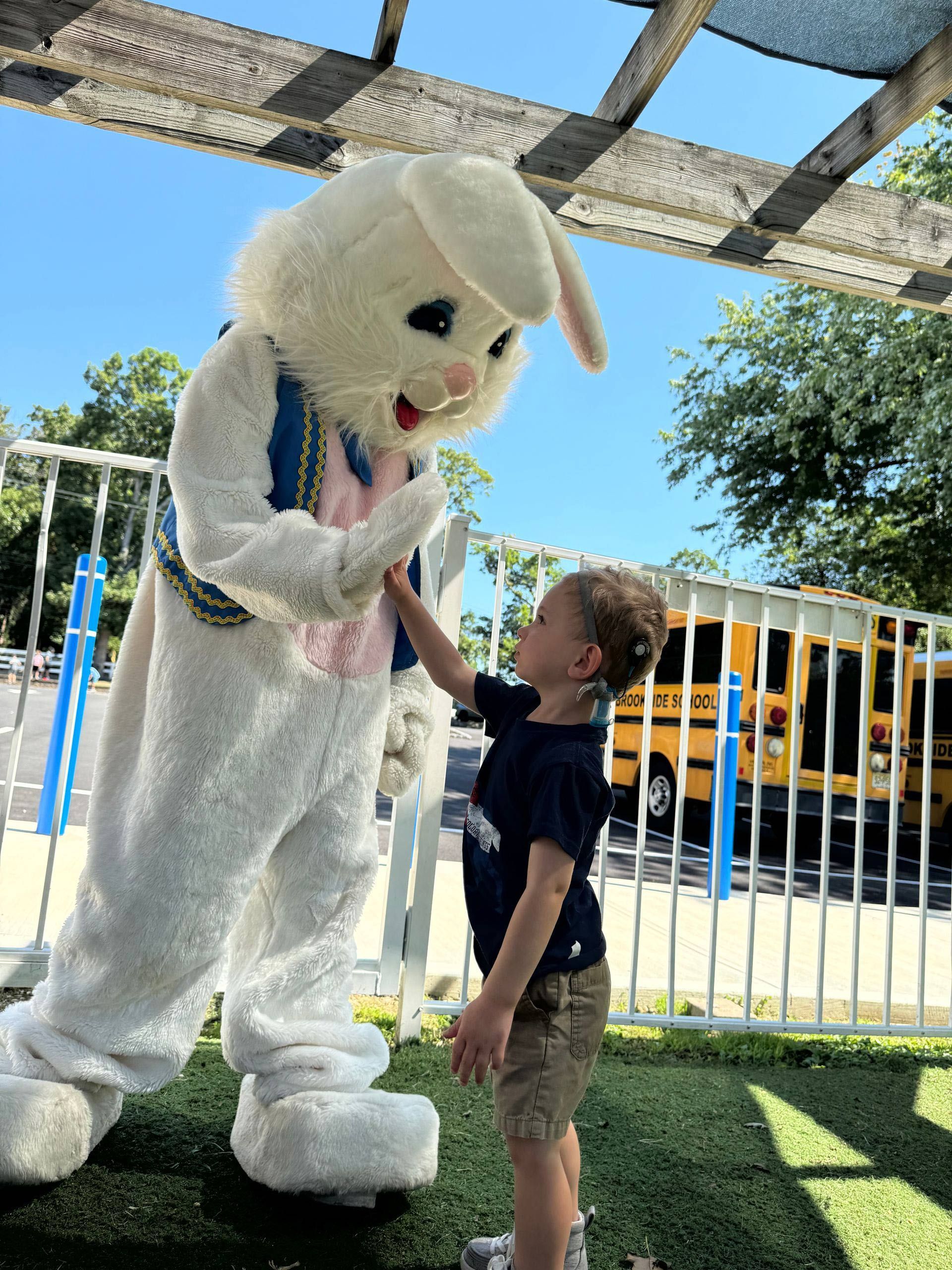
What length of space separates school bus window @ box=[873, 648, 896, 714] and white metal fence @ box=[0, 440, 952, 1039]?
21.2 feet

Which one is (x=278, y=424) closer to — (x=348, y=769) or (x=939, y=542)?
(x=348, y=769)

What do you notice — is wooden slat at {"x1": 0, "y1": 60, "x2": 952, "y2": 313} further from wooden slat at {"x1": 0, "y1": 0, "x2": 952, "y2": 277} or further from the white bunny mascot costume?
the white bunny mascot costume

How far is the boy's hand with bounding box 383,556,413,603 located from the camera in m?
1.82

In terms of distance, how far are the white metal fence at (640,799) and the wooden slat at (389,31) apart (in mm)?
1420

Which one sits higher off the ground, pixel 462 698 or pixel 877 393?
pixel 877 393

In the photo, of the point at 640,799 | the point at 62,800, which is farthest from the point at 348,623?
the point at 62,800

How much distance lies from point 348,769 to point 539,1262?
3.02 ft

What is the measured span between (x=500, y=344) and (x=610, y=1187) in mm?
1961

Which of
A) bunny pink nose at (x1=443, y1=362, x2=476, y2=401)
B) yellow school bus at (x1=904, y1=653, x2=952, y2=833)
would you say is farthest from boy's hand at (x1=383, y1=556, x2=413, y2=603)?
yellow school bus at (x1=904, y1=653, x2=952, y2=833)

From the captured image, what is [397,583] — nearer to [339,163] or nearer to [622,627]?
[622,627]

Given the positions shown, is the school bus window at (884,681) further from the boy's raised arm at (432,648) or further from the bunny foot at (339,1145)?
the bunny foot at (339,1145)

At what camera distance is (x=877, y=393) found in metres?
12.6

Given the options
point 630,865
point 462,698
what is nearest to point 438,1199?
point 462,698

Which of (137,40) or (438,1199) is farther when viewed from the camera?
(137,40)
